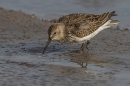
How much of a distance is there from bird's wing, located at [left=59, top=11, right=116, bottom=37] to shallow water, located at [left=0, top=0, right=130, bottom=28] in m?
3.49

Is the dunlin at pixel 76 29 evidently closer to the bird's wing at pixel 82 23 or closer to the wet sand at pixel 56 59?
the bird's wing at pixel 82 23

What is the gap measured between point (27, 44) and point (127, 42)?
7.31ft

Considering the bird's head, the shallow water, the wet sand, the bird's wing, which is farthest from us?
the shallow water

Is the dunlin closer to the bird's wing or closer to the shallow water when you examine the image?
the bird's wing

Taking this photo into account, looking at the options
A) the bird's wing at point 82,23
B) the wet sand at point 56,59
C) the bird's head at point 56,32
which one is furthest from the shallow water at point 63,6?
the bird's head at point 56,32

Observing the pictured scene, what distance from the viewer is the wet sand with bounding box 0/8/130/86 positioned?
7.53 meters

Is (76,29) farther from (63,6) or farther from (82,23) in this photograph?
(63,6)

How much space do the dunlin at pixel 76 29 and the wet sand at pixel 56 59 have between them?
0.89 ft

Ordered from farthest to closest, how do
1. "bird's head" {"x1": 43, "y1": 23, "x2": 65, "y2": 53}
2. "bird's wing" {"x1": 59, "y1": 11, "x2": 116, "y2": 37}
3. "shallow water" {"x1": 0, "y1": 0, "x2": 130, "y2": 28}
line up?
"shallow water" {"x1": 0, "y1": 0, "x2": 130, "y2": 28}, "bird's wing" {"x1": 59, "y1": 11, "x2": 116, "y2": 37}, "bird's head" {"x1": 43, "y1": 23, "x2": 65, "y2": 53}

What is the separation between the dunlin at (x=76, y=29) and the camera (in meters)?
9.43

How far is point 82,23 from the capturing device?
9844 mm

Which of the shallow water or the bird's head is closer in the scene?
the bird's head

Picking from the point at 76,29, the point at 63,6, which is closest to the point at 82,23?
the point at 76,29

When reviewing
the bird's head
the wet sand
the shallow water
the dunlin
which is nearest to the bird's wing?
the dunlin
